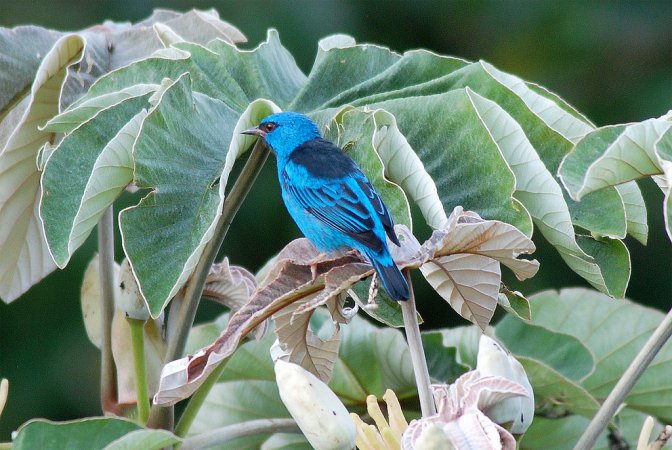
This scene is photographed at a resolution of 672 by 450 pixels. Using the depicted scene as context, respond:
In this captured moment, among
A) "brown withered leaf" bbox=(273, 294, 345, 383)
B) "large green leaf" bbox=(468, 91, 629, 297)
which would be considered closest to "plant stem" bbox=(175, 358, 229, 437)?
"brown withered leaf" bbox=(273, 294, 345, 383)

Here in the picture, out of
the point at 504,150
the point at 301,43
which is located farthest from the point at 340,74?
the point at 301,43

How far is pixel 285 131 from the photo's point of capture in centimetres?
132

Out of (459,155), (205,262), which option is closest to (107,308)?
(205,262)

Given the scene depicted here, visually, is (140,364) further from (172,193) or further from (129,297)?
(172,193)

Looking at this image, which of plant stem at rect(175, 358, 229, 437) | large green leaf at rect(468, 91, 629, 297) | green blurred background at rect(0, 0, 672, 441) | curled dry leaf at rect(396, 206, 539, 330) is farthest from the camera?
green blurred background at rect(0, 0, 672, 441)

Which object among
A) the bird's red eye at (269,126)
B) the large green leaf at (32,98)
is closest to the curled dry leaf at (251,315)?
the bird's red eye at (269,126)

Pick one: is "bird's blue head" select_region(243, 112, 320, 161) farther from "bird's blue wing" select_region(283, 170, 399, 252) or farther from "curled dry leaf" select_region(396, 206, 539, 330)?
"curled dry leaf" select_region(396, 206, 539, 330)

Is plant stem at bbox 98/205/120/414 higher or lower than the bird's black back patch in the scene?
lower

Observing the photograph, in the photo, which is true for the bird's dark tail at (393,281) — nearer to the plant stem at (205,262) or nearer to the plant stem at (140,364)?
the plant stem at (205,262)

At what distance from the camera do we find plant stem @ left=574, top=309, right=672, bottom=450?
Result: 2.78 ft

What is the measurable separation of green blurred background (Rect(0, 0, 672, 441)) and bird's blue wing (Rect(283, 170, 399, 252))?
1.97 meters

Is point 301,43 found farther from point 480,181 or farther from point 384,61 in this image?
point 480,181

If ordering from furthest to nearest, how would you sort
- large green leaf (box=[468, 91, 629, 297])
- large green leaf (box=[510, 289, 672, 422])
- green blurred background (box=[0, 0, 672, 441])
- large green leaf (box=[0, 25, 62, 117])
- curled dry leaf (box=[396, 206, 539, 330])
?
green blurred background (box=[0, 0, 672, 441])
large green leaf (box=[510, 289, 672, 422])
large green leaf (box=[0, 25, 62, 117])
large green leaf (box=[468, 91, 629, 297])
curled dry leaf (box=[396, 206, 539, 330])

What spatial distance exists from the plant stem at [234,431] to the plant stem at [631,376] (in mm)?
331
